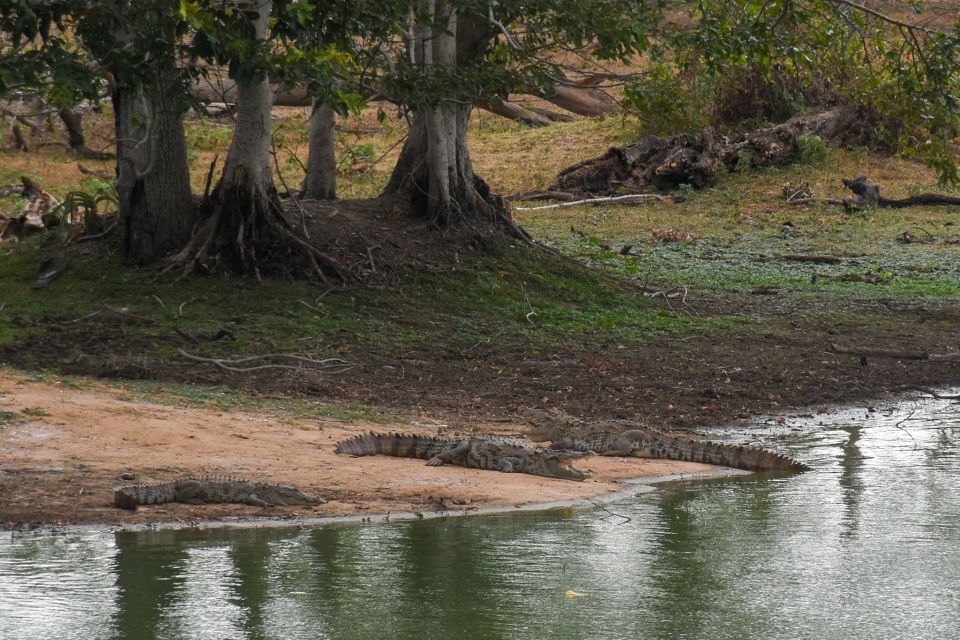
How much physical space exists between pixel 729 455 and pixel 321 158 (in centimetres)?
702

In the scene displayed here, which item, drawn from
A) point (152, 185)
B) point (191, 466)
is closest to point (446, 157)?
point (152, 185)

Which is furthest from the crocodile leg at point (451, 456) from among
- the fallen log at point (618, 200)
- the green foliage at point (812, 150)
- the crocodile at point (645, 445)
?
the green foliage at point (812, 150)

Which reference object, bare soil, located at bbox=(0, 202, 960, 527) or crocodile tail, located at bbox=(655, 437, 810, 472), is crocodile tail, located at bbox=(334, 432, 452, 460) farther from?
crocodile tail, located at bbox=(655, 437, 810, 472)

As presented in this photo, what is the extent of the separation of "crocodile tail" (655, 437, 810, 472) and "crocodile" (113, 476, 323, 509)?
8.60 feet

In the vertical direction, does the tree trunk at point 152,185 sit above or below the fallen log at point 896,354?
above

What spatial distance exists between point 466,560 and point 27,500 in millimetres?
2008

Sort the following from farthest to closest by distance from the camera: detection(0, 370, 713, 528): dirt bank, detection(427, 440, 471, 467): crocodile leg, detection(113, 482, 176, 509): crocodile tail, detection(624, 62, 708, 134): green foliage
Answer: detection(624, 62, 708, 134): green foliage
detection(427, 440, 471, 467): crocodile leg
detection(0, 370, 713, 528): dirt bank
detection(113, 482, 176, 509): crocodile tail

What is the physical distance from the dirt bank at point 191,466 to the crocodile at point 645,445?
0.07 meters

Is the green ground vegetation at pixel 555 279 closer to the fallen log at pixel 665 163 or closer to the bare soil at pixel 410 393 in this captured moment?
Result: the bare soil at pixel 410 393

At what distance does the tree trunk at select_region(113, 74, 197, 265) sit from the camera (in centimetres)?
1091

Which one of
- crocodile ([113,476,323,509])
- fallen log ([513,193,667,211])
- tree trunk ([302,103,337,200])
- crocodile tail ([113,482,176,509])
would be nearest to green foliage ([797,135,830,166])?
fallen log ([513,193,667,211])

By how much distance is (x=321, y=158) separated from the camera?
13.2 m

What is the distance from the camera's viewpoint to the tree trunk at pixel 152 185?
10914 millimetres

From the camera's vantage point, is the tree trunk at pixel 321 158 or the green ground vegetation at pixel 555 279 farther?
the tree trunk at pixel 321 158
